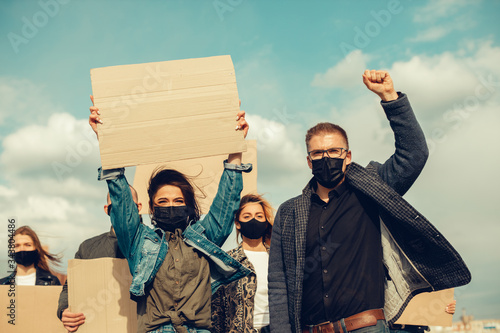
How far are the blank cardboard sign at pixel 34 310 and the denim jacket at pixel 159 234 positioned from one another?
1.69 m

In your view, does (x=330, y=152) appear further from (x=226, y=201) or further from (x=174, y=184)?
(x=174, y=184)

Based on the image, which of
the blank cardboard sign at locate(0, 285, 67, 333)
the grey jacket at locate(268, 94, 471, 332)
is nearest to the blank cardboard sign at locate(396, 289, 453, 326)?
the grey jacket at locate(268, 94, 471, 332)

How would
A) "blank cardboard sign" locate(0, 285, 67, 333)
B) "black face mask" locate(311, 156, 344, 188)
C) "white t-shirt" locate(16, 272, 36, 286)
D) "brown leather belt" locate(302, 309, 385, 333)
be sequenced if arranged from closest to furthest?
1. "brown leather belt" locate(302, 309, 385, 333)
2. "black face mask" locate(311, 156, 344, 188)
3. "blank cardboard sign" locate(0, 285, 67, 333)
4. "white t-shirt" locate(16, 272, 36, 286)

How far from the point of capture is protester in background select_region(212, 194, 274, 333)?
4.78 metres

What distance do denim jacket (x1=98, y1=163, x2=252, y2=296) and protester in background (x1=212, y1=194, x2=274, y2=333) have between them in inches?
37.4

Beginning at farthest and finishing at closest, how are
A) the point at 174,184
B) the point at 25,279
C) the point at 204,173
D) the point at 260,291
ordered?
the point at 25,279 < the point at 204,173 < the point at 260,291 < the point at 174,184

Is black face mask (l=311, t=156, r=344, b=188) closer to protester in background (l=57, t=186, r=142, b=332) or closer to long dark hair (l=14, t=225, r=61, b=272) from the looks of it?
protester in background (l=57, t=186, r=142, b=332)

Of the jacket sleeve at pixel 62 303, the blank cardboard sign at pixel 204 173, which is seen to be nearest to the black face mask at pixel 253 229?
the blank cardboard sign at pixel 204 173

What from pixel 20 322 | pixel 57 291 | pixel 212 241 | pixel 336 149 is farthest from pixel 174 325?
pixel 20 322

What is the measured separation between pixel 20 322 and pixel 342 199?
3.68 metres

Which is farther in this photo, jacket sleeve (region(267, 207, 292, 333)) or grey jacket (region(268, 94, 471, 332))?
jacket sleeve (region(267, 207, 292, 333))

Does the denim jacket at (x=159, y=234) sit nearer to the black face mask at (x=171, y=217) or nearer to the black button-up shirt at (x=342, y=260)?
the black face mask at (x=171, y=217)

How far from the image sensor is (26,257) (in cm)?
602

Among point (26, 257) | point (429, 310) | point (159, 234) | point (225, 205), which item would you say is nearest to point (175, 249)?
point (159, 234)
